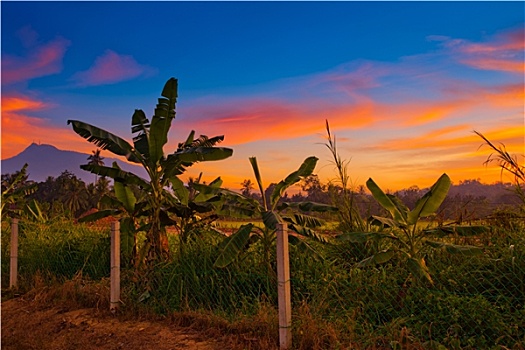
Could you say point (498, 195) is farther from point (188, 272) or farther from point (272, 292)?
point (188, 272)

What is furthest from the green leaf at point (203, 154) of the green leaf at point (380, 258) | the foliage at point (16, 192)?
the foliage at point (16, 192)

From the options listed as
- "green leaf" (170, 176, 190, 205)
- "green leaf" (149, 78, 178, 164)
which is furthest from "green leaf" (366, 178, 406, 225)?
"green leaf" (149, 78, 178, 164)

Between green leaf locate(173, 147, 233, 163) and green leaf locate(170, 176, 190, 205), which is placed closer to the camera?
green leaf locate(173, 147, 233, 163)

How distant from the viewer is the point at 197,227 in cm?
805

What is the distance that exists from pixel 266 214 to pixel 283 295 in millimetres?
1371

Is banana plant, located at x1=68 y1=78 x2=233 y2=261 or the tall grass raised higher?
banana plant, located at x1=68 y1=78 x2=233 y2=261

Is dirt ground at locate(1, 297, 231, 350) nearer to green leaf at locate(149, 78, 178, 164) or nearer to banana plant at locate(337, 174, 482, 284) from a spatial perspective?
banana plant at locate(337, 174, 482, 284)

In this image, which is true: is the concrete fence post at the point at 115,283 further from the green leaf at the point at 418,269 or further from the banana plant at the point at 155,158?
the green leaf at the point at 418,269

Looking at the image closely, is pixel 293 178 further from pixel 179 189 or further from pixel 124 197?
pixel 124 197

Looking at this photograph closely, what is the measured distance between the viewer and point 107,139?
26.8 feet

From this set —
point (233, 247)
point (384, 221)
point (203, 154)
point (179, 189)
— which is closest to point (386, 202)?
point (384, 221)

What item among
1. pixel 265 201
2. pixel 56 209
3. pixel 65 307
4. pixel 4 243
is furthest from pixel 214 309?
pixel 56 209

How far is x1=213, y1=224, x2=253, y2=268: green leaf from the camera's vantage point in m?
6.19

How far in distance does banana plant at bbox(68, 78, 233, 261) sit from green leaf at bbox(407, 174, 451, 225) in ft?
10.2
